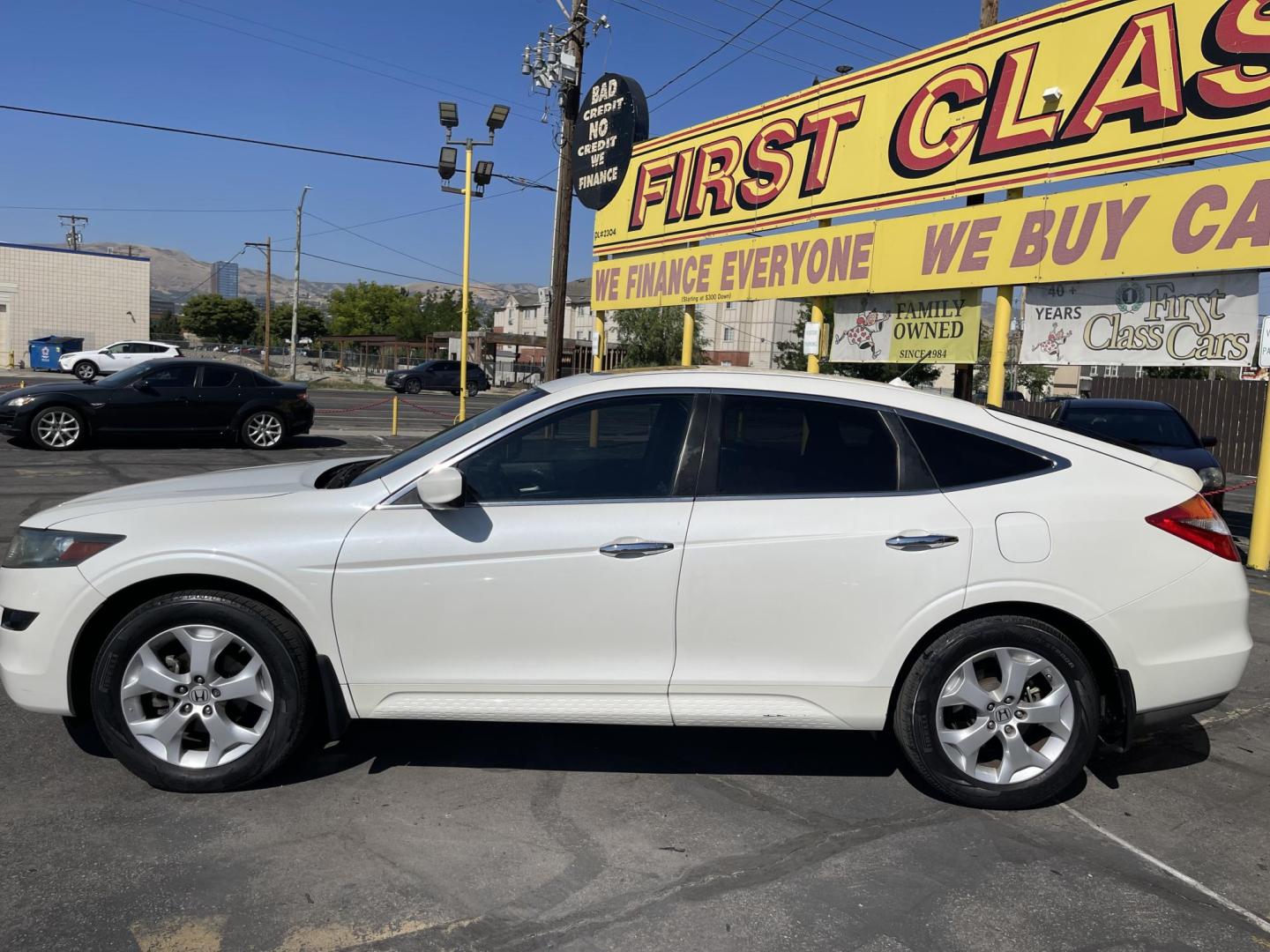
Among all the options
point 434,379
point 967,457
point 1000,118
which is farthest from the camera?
point 434,379

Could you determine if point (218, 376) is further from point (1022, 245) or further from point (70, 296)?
point (70, 296)

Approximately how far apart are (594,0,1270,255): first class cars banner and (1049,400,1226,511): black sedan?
285cm

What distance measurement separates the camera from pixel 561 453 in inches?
156

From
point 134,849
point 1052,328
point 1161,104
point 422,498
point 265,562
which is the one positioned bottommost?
point 134,849

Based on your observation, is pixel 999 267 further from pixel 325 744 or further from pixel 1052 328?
pixel 325 744

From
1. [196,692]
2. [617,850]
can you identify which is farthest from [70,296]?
[617,850]

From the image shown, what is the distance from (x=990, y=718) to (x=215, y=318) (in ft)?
358

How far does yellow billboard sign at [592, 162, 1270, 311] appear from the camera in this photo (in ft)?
28.3

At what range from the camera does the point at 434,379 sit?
159 feet

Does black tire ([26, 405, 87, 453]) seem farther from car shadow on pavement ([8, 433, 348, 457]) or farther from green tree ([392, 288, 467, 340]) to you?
green tree ([392, 288, 467, 340])

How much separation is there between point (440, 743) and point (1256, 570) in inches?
316

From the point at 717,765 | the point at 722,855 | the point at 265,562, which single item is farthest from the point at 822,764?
the point at 265,562

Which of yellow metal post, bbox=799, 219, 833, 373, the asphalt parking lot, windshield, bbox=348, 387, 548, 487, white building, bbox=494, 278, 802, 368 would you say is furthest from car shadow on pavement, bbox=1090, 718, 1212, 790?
white building, bbox=494, 278, 802, 368

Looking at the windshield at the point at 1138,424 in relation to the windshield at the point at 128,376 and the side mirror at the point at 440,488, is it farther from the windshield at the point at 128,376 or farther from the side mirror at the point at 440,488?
the windshield at the point at 128,376
